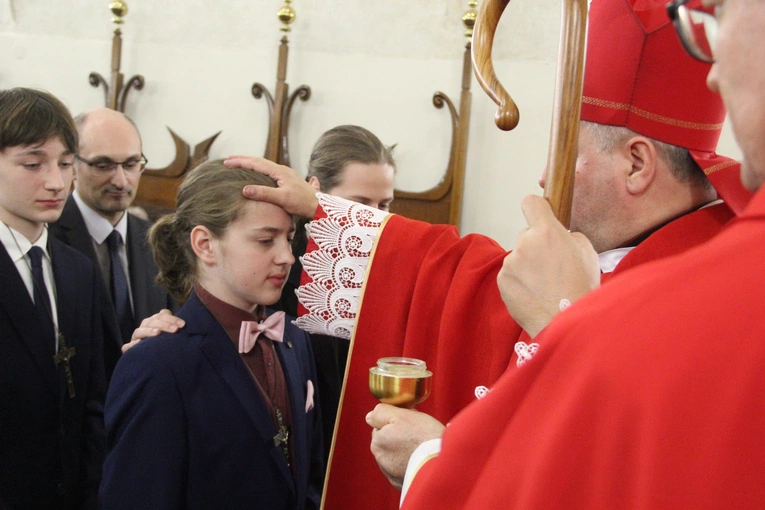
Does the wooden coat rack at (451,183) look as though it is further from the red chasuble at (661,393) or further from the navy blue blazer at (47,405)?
the red chasuble at (661,393)

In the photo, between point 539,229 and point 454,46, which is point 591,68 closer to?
point 539,229

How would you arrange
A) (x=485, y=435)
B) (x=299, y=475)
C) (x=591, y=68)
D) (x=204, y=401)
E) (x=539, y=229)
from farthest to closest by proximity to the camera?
(x=299, y=475) < (x=204, y=401) < (x=591, y=68) < (x=539, y=229) < (x=485, y=435)

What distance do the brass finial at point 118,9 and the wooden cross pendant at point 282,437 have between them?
12.6ft

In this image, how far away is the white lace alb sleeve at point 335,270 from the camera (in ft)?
6.04

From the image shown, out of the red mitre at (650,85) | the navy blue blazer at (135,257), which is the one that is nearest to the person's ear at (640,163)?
the red mitre at (650,85)

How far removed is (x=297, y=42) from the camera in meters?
4.75

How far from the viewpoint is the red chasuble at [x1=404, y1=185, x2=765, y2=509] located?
558mm

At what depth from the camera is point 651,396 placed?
56 centimetres

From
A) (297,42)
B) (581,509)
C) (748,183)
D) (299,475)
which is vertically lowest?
(299,475)

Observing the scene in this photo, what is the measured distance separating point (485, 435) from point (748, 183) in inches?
14.3

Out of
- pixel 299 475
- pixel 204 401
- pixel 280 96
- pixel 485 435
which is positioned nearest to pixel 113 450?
pixel 204 401

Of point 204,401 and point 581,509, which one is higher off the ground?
point 581,509

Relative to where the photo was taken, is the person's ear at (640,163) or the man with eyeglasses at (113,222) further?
the man with eyeglasses at (113,222)

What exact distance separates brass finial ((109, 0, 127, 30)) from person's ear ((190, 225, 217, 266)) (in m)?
3.41
